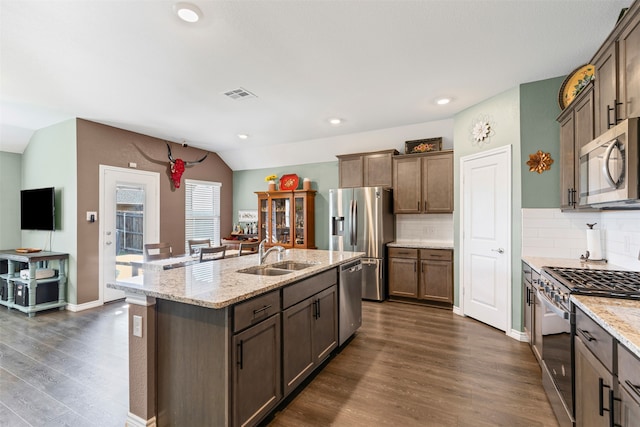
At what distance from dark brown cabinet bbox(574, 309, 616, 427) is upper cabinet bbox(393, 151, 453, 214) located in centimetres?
312

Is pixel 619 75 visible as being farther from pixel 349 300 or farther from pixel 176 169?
pixel 176 169

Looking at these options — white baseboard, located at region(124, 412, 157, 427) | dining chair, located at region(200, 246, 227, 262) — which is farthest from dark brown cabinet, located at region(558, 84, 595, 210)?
dining chair, located at region(200, 246, 227, 262)

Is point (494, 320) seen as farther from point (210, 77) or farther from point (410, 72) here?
point (210, 77)

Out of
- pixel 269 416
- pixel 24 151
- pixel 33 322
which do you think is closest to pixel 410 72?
pixel 269 416

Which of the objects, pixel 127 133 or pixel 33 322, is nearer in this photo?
pixel 33 322

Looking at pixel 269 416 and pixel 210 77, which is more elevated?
pixel 210 77

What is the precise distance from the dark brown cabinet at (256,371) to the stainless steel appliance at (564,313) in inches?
67.7

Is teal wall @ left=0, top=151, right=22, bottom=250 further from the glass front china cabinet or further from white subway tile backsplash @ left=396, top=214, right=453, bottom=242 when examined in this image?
white subway tile backsplash @ left=396, top=214, right=453, bottom=242

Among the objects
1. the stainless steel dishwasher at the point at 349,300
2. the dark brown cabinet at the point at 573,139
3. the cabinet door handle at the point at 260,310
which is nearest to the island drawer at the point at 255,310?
the cabinet door handle at the point at 260,310

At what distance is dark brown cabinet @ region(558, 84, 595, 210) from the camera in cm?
229

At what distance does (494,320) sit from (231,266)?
10.2 ft

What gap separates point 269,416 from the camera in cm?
204

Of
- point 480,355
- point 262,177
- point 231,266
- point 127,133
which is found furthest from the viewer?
point 262,177

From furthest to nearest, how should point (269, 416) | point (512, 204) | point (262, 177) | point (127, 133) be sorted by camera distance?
1. point (262, 177)
2. point (127, 133)
3. point (512, 204)
4. point (269, 416)
